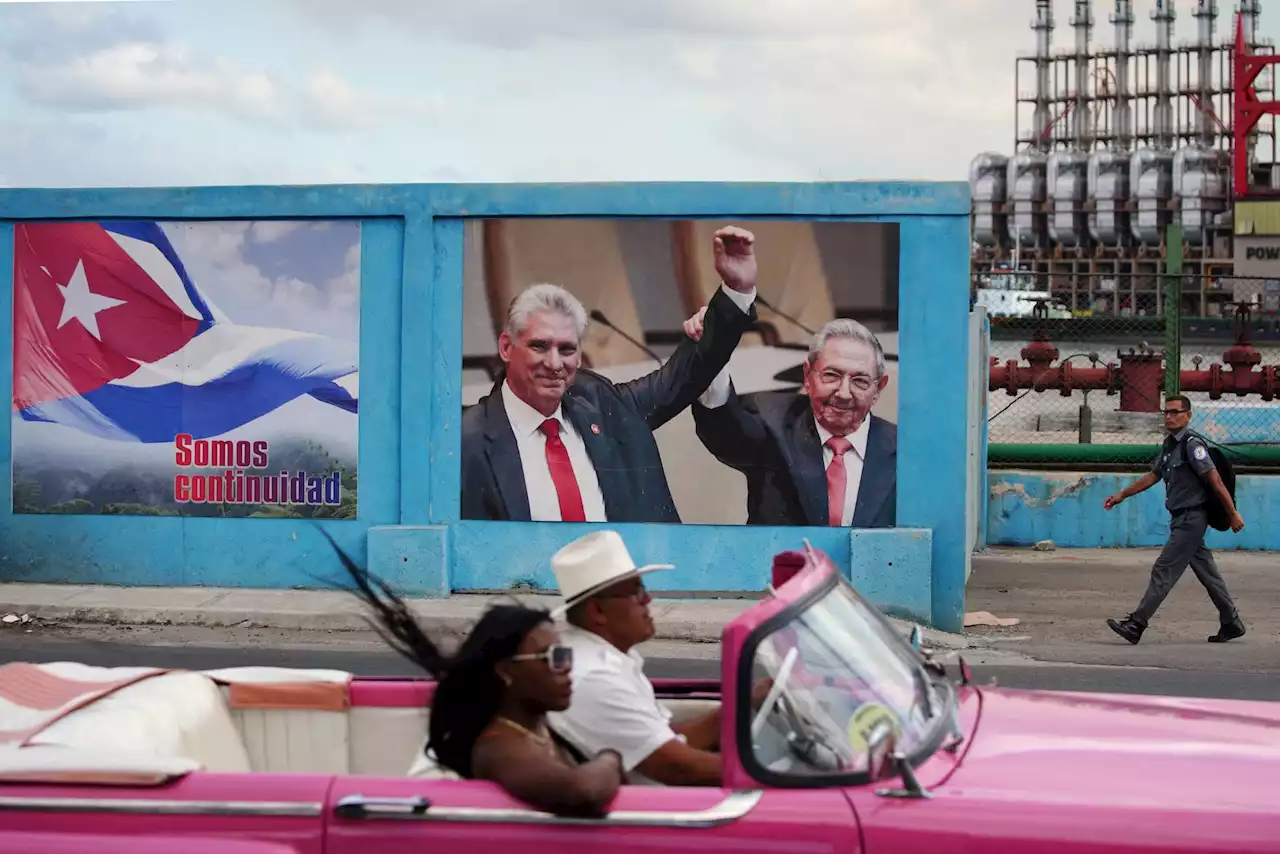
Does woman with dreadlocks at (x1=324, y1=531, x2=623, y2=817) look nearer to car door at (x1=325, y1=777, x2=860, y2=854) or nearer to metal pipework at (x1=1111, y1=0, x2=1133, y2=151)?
car door at (x1=325, y1=777, x2=860, y2=854)

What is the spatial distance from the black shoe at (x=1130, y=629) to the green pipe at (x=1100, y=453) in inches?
190

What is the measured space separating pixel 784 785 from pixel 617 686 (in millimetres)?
638

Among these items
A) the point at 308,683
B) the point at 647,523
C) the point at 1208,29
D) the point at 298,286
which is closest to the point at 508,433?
the point at 647,523

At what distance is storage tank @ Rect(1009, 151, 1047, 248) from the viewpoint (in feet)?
327

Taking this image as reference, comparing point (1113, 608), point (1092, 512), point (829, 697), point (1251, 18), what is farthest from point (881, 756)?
point (1251, 18)

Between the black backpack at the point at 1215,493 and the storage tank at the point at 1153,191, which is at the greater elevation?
the storage tank at the point at 1153,191

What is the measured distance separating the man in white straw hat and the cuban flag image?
756 centimetres

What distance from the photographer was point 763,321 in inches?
445

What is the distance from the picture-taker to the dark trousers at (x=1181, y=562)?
1031 cm

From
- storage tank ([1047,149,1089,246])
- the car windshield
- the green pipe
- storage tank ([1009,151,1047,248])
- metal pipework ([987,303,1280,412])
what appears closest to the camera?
the car windshield

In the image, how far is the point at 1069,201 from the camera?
96.9 m

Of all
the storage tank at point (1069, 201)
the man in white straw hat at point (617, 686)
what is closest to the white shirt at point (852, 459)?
the man in white straw hat at point (617, 686)

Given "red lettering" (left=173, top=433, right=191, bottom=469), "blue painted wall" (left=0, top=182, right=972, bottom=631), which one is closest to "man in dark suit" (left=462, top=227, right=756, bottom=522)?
"blue painted wall" (left=0, top=182, right=972, bottom=631)

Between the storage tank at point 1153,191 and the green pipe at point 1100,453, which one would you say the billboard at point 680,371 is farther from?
the storage tank at point 1153,191
